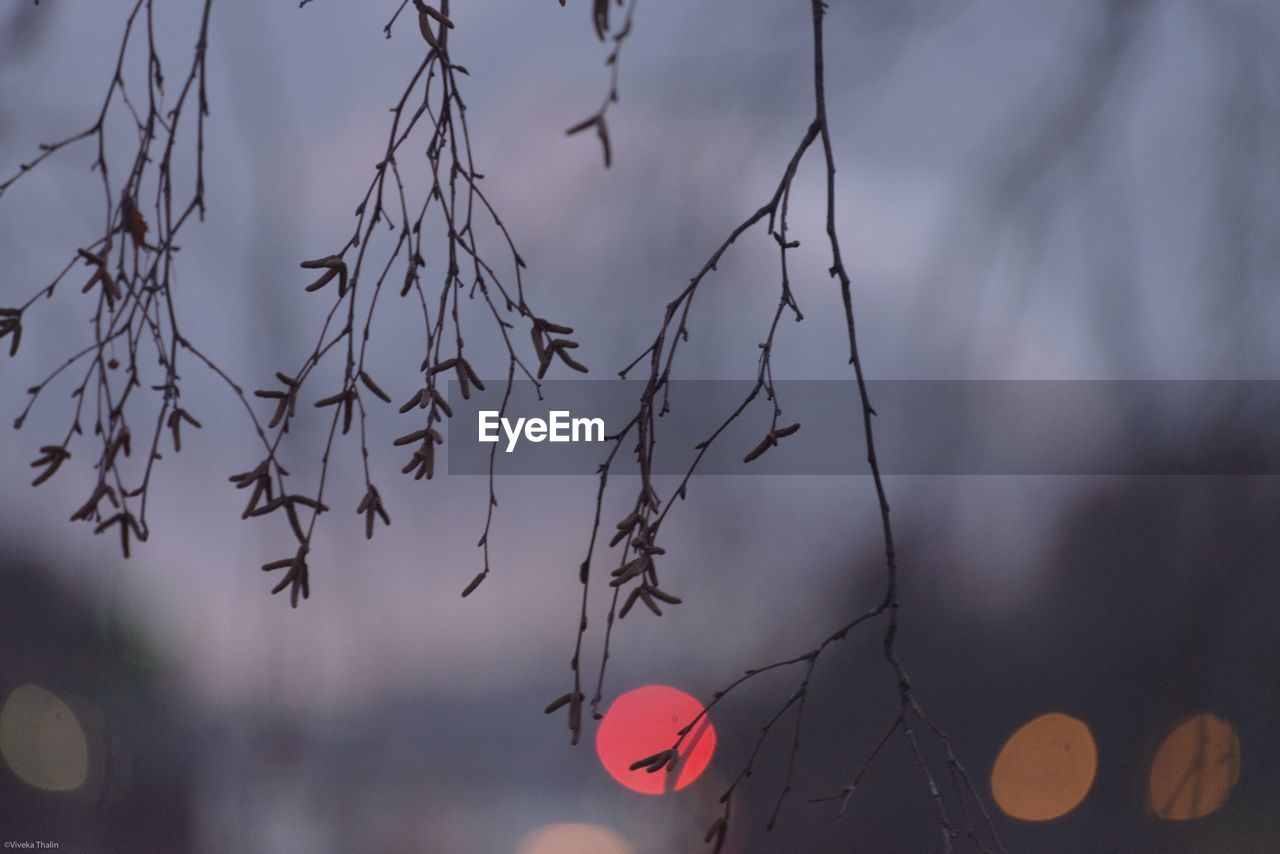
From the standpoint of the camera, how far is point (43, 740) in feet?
8.17

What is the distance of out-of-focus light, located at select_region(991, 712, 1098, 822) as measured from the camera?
2414 millimetres

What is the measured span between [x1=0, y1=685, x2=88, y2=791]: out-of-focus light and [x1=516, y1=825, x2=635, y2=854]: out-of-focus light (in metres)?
1.15

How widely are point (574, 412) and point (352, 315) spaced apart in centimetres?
145

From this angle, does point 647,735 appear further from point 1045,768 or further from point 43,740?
point 43,740

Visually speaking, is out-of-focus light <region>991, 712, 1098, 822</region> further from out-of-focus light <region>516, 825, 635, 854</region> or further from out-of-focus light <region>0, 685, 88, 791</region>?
out-of-focus light <region>0, 685, 88, 791</region>

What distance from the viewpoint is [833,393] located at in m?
2.23

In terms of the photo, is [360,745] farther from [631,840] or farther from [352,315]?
[352,315]

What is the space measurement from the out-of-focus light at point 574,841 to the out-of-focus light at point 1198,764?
1.29m
